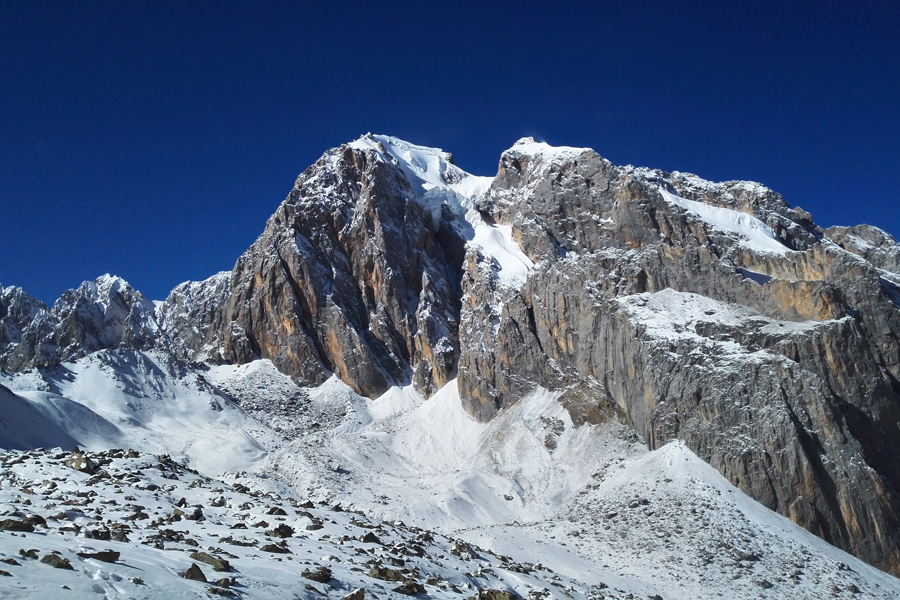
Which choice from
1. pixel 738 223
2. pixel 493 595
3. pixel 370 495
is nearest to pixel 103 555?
pixel 493 595

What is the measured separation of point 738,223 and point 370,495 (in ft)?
198

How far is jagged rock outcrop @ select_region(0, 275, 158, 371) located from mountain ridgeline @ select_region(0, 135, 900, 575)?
613mm

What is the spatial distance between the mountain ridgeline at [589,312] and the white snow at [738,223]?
456 millimetres

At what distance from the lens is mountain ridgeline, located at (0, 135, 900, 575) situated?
5722cm

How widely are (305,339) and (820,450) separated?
73295 mm

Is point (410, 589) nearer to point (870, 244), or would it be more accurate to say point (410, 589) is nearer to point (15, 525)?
point (15, 525)

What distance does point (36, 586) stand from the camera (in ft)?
43.7

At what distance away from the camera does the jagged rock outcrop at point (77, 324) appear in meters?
127

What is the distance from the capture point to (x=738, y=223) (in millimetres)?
88312

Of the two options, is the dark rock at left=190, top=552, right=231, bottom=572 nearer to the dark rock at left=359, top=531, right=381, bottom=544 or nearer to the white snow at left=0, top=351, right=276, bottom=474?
the dark rock at left=359, top=531, right=381, bottom=544

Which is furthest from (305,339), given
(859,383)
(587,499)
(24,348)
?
(859,383)

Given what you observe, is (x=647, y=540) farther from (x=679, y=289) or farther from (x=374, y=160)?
(x=374, y=160)

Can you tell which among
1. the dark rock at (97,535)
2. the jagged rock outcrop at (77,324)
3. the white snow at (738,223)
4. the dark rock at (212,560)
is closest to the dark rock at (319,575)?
the dark rock at (212,560)

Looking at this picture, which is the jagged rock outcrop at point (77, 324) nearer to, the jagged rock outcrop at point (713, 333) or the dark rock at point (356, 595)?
the jagged rock outcrop at point (713, 333)
